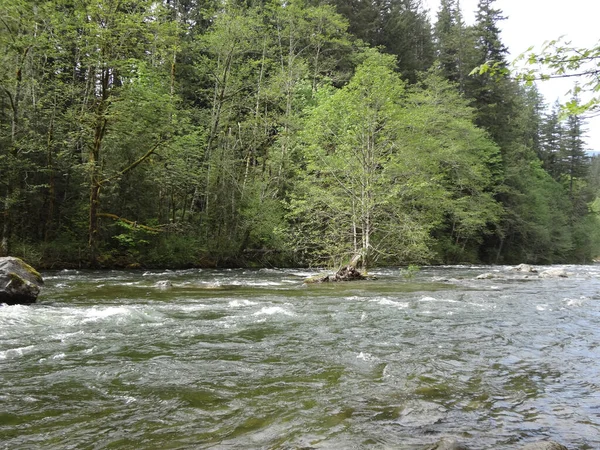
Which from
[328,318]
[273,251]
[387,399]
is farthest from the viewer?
[273,251]

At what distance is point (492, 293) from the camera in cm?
1391

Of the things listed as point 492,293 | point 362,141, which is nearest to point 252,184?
point 362,141

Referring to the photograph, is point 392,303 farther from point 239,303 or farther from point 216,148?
point 216,148

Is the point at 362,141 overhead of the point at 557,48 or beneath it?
overhead

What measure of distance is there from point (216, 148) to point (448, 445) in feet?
85.7

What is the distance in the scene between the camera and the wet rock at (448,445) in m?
3.45

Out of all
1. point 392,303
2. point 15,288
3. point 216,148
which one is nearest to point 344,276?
point 392,303

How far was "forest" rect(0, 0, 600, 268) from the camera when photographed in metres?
19.1

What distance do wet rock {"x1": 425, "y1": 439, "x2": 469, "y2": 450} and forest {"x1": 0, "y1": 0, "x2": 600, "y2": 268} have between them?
1392cm

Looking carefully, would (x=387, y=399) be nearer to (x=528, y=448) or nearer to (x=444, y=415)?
(x=444, y=415)

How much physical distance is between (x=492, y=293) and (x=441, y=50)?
145ft

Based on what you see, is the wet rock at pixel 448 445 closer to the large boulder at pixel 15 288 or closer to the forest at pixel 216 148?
the large boulder at pixel 15 288

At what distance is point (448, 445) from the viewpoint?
11.4 ft

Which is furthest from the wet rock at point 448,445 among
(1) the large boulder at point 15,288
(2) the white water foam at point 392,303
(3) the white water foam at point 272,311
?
(1) the large boulder at point 15,288
